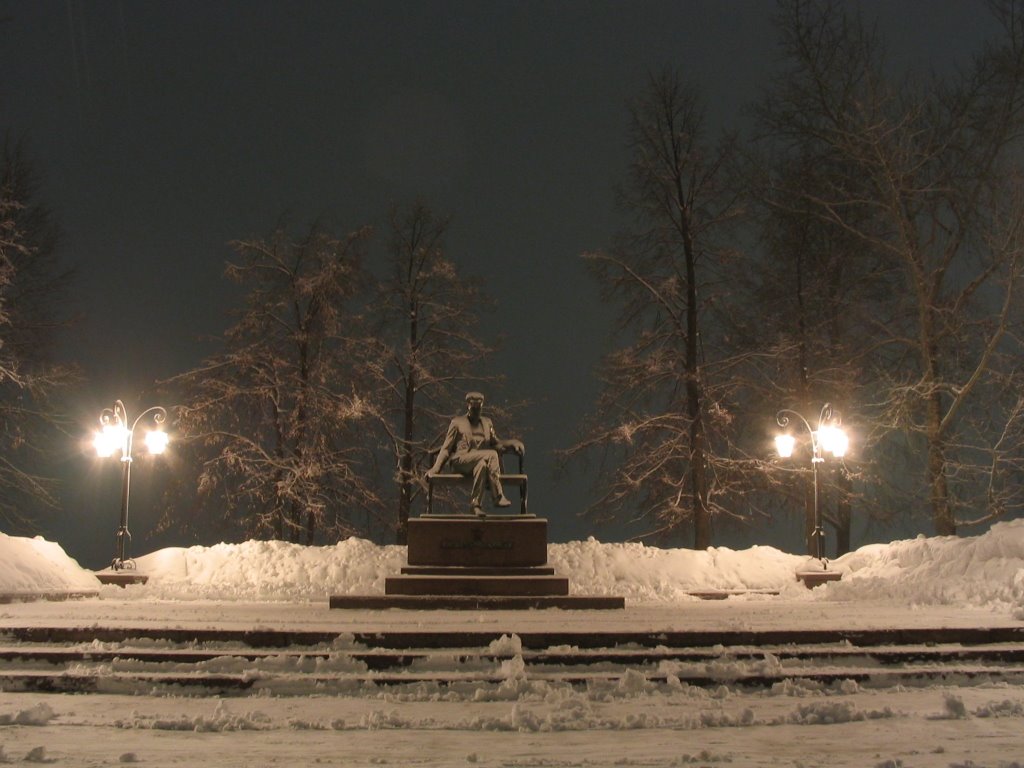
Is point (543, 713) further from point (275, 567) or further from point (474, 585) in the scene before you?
point (275, 567)

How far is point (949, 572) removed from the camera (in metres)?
12.5

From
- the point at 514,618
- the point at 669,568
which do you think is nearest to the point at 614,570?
the point at 669,568

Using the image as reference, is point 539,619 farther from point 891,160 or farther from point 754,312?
point 754,312

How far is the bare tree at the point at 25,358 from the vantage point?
787 inches

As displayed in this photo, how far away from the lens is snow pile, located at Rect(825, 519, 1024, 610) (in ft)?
35.8

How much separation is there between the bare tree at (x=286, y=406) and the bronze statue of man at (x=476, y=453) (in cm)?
721

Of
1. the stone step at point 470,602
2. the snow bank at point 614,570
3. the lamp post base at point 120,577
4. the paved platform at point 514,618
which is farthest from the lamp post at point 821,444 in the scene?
the lamp post base at point 120,577

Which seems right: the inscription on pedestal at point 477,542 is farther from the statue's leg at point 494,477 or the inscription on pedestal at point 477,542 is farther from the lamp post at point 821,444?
the lamp post at point 821,444

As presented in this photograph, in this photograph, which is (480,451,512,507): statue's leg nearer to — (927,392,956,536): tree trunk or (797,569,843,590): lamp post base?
(797,569,843,590): lamp post base

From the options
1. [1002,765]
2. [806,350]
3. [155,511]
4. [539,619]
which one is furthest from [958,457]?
[155,511]

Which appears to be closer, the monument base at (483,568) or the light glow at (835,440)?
the monument base at (483,568)

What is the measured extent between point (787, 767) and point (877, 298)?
18652mm

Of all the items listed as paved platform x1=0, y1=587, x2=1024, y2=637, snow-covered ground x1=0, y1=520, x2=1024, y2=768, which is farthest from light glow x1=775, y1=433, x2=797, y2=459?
snow-covered ground x1=0, y1=520, x2=1024, y2=768

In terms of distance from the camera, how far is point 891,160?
17.8m
